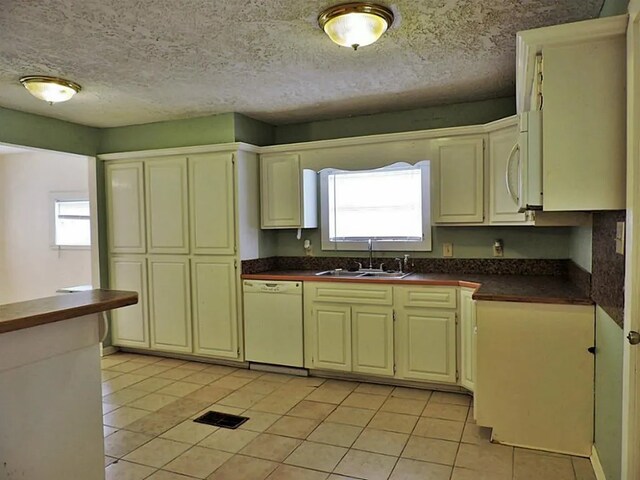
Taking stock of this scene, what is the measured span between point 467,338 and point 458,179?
119 cm

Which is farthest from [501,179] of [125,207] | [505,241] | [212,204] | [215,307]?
[125,207]

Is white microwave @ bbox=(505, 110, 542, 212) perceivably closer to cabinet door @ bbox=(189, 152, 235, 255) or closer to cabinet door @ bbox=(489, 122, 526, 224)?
cabinet door @ bbox=(489, 122, 526, 224)

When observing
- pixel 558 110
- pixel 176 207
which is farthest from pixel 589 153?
pixel 176 207

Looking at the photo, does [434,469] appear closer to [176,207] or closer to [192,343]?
[192,343]

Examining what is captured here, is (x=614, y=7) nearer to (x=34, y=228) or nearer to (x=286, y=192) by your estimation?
(x=286, y=192)

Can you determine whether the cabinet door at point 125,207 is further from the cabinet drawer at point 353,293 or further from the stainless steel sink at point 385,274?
the stainless steel sink at point 385,274

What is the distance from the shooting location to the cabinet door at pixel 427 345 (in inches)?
130

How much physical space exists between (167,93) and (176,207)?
3.62ft

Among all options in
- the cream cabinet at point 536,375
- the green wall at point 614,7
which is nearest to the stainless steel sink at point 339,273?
the cream cabinet at point 536,375

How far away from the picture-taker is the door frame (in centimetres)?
151

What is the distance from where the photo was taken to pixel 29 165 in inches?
233

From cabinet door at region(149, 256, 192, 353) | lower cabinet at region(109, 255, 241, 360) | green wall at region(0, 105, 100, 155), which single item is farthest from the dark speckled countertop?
green wall at region(0, 105, 100, 155)

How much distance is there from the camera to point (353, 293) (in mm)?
3562

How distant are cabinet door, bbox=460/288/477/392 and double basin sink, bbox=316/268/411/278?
56 centimetres
